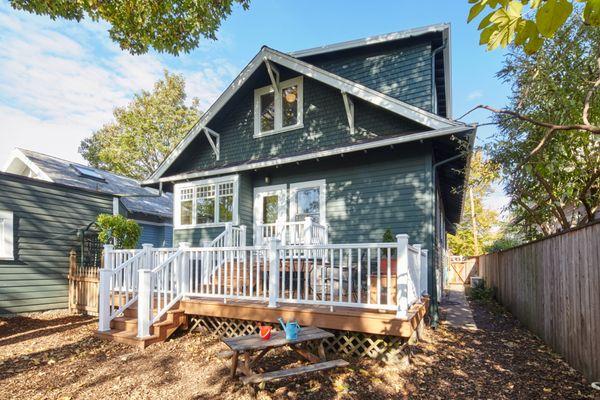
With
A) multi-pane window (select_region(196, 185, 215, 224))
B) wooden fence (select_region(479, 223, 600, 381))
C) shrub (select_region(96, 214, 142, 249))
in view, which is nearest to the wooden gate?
wooden fence (select_region(479, 223, 600, 381))

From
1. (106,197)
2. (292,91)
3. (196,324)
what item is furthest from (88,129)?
(196,324)

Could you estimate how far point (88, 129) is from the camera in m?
33.2

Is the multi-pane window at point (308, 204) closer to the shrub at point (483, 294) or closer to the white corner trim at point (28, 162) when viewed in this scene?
the shrub at point (483, 294)

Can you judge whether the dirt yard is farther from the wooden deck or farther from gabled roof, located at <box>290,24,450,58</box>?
gabled roof, located at <box>290,24,450,58</box>

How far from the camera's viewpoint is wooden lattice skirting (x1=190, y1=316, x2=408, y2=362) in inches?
185

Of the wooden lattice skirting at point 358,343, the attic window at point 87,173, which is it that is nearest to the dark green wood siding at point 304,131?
the wooden lattice skirting at point 358,343

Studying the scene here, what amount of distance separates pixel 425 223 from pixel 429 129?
6.65ft

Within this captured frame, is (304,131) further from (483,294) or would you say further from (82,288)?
(483,294)

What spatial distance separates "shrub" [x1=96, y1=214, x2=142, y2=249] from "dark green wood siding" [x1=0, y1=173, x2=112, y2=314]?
1249 mm

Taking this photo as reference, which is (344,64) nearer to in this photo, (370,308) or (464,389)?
(370,308)

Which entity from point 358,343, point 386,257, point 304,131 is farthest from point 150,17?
point 358,343

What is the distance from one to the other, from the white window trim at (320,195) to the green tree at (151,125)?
21575 millimetres

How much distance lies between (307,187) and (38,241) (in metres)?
7.16

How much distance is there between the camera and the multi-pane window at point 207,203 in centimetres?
956
